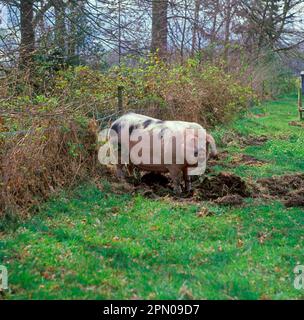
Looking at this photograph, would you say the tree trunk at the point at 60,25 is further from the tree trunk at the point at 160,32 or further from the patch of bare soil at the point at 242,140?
the patch of bare soil at the point at 242,140

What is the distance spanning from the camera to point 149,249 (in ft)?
16.9

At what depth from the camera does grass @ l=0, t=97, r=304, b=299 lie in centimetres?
420

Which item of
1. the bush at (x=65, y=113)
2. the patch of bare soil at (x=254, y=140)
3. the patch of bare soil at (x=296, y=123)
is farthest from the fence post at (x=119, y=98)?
the patch of bare soil at (x=296, y=123)

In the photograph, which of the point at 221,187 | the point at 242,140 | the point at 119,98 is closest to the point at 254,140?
the point at 242,140

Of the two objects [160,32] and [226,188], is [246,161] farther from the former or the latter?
[160,32]

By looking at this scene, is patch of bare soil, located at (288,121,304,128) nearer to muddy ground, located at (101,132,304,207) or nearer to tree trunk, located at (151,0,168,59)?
tree trunk, located at (151,0,168,59)

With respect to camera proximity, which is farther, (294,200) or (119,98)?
(119,98)

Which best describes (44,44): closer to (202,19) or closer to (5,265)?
(5,265)

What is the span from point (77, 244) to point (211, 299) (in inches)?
74.2

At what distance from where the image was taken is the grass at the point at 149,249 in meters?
4.20

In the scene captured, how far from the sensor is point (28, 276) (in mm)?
4402

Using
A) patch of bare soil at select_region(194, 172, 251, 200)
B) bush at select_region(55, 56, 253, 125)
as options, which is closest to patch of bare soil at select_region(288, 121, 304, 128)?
bush at select_region(55, 56, 253, 125)

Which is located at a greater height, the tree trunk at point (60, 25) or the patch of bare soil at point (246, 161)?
the tree trunk at point (60, 25)
